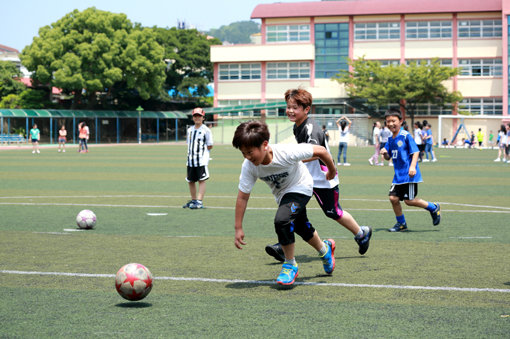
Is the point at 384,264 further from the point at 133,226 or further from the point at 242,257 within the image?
the point at 133,226

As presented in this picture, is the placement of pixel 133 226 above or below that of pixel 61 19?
below

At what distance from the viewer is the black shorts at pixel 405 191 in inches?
411

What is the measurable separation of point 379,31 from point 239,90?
55.5 ft

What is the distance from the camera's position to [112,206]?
1402 centimetres

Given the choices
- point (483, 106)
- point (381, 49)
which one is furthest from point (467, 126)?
point (381, 49)

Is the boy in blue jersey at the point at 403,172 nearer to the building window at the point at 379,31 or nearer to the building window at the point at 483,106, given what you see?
the building window at the point at 483,106

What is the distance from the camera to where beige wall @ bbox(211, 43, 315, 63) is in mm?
75750

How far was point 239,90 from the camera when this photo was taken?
78875 mm

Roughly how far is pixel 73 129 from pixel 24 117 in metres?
4.54

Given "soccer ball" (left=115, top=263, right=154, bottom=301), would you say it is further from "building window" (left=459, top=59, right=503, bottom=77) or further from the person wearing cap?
"building window" (left=459, top=59, right=503, bottom=77)

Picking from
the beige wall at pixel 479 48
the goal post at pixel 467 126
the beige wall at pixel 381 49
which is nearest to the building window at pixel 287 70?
the beige wall at pixel 381 49

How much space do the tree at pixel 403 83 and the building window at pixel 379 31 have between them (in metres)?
4.76

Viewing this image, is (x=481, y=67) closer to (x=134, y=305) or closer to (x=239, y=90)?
(x=239, y=90)

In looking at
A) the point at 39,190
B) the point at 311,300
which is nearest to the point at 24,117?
the point at 39,190
